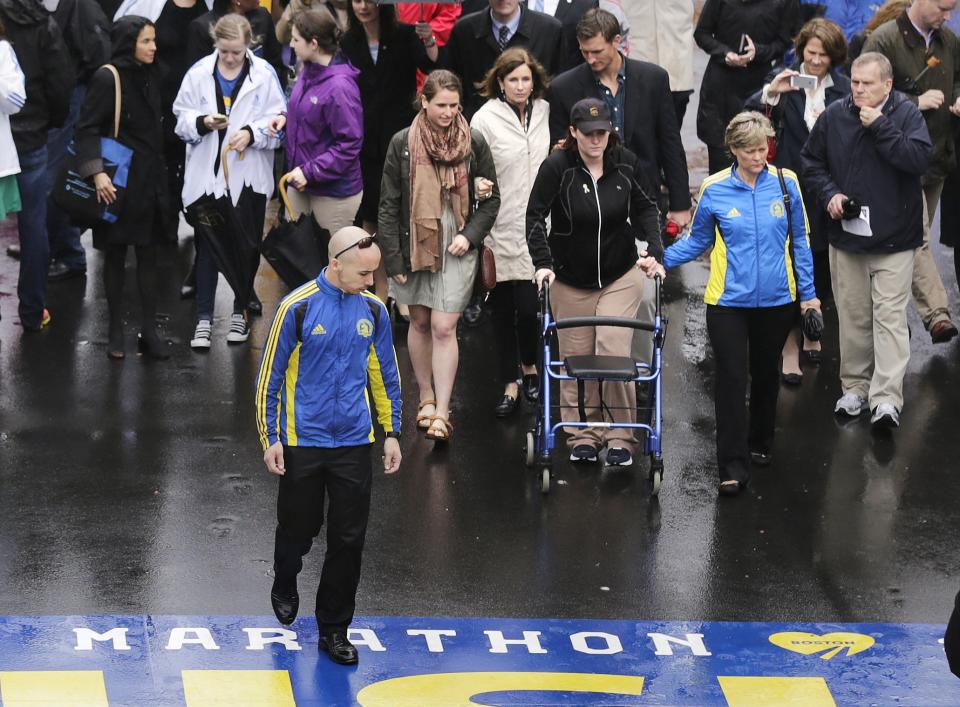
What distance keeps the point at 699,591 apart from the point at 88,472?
11.7 ft

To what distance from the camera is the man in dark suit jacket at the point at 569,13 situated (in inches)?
472

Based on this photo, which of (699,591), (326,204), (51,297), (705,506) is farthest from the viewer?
(51,297)

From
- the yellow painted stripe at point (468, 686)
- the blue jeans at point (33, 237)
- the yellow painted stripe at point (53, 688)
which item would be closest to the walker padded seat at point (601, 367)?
the yellow painted stripe at point (468, 686)

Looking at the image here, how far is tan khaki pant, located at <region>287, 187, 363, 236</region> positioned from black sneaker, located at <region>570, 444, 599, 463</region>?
8.43 ft

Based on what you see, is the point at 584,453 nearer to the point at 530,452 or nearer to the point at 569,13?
the point at 530,452

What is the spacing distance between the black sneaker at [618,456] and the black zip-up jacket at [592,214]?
0.96 meters

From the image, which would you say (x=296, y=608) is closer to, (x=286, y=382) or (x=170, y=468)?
(x=286, y=382)

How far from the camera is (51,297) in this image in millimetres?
12648

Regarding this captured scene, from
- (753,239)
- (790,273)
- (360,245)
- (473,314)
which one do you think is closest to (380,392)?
(360,245)

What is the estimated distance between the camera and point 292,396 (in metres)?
7.32

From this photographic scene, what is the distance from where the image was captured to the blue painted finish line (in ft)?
23.6

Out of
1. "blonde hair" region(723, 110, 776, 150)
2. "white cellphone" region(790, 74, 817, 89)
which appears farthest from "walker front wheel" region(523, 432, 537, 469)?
"white cellphone" region(790, 74, 817, 89)

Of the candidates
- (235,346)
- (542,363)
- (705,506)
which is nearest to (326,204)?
(235,346)

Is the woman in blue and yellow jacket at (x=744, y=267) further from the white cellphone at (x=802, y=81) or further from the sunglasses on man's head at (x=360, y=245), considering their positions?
the sunglasses on man's head at (x=360, y=245)
